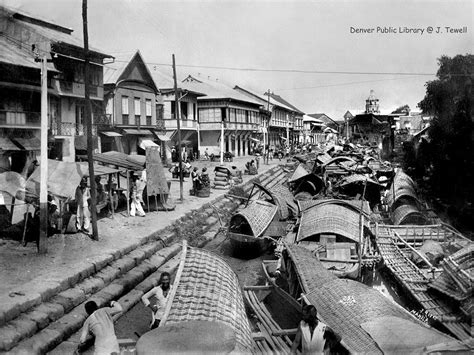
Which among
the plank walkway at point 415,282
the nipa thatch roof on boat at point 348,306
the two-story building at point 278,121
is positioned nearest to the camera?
the nipa thatch roof on boat at point 348,306

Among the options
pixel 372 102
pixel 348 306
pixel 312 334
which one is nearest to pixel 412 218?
pixel 348 306

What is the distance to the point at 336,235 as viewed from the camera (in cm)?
1398

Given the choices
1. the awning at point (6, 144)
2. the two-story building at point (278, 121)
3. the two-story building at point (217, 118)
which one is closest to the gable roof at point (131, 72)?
the two-story building at point (217, 118)

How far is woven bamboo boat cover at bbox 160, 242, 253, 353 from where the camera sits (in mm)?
6523

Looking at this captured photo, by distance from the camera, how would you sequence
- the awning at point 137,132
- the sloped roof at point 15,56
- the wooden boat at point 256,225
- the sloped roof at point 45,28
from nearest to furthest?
the wooden boat at point 256,225
the sloped roof at point 15,56
the sloped roof at point 45,28
the awning at point 137,132

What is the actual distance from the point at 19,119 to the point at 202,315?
811 inches

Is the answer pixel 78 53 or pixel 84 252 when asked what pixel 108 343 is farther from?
pixel 78 53

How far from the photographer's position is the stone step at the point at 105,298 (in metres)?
7.76

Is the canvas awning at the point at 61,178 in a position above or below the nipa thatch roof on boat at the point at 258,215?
above

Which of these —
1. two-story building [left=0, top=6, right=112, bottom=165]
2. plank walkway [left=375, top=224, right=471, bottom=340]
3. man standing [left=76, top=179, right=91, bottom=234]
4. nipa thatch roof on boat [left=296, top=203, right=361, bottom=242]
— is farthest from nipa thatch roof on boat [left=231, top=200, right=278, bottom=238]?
two-story building [left=0, top=6, right=112, bottom=165]

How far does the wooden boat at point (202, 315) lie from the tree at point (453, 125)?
16.2m

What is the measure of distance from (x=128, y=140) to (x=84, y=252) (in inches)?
931

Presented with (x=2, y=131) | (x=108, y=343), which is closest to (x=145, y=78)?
(x=2, y=131)

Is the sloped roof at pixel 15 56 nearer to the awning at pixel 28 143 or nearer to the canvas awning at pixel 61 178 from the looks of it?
the awning at pixel 28 143
